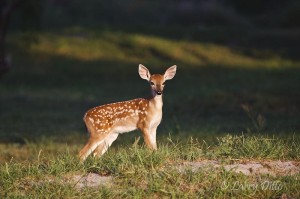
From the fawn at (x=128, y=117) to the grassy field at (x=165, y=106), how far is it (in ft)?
1.39

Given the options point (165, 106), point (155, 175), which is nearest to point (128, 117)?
point (155, 175)

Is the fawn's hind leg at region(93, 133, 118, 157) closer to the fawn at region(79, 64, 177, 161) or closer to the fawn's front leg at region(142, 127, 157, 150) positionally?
the fawn at region(79, 64, 177, 161)

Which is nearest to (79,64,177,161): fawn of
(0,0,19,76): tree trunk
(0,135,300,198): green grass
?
(0,135,300,198): green grass

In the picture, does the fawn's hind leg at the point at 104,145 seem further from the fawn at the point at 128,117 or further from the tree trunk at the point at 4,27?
the tree trunk at the point at 4,27

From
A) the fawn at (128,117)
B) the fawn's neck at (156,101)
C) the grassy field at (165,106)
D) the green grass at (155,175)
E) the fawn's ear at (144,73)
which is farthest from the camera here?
the fawn's ear at (144,73)

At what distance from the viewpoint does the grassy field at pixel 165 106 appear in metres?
8.36

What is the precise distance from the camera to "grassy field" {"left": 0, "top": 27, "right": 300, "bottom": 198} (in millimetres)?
8359

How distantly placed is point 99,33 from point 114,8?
10217mm

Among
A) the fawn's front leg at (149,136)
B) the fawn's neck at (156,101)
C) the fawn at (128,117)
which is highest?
the fawn's neck at (156,101)

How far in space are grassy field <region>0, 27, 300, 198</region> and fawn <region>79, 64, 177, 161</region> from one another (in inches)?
16.7

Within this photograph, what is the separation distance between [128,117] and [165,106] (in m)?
10.2

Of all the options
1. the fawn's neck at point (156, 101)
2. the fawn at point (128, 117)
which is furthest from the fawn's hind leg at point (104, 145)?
the fawn's neck at point (156, 101)

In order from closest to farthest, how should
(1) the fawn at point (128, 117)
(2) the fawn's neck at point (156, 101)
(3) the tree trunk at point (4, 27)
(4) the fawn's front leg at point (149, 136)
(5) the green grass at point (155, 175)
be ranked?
1. (5) the green grass at point (155, 175)
2. (4) the fawn's front leg at point (149, 136)
3. (1) the fawn at point (128, 117)
4. (2) the fawn's neck at point (156, 101)
5. (3) the tree trunk at point (4, 27)

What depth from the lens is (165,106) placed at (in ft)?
71.3
